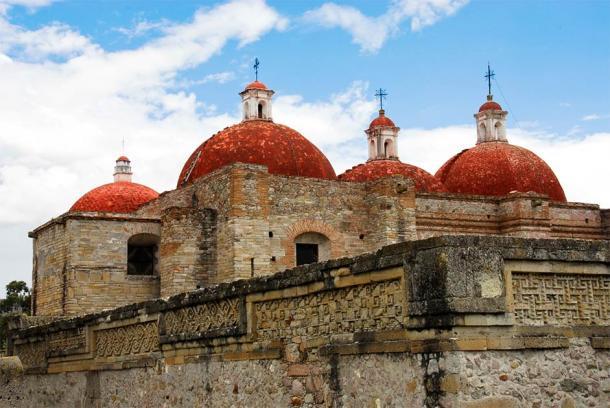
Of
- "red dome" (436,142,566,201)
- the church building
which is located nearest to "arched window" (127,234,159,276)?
the church building

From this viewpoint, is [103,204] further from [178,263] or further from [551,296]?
[551,296]

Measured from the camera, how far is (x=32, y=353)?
43.7 feet

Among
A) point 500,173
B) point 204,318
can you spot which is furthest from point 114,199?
point 204,318

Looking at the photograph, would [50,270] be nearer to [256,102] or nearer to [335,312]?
[256,102]

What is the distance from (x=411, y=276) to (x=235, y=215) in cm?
1508

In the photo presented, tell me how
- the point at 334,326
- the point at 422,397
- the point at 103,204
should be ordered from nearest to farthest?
1. the point at 422,397
2. the point at 334,326
3. the point at 103,204

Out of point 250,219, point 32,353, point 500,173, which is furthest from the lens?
point 500,173

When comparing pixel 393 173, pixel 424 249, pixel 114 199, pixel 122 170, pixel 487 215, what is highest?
pixel 122 170

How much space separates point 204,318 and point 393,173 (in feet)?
60.1

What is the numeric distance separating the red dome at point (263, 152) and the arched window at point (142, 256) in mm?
2257

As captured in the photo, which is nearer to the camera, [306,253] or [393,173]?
[306,253]

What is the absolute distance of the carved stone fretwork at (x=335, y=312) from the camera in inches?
251

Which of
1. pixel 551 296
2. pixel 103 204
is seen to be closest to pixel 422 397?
pixel 551 296

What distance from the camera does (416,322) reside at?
602 centimetres
